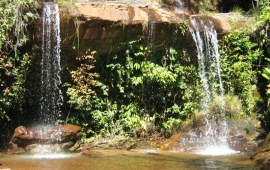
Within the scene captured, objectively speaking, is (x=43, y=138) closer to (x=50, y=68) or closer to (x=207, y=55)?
(x=50, y=68)

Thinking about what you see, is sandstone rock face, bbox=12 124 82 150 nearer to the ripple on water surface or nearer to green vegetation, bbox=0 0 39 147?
green vegetation, bbox=0 0 39 147

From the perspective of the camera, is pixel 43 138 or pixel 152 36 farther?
pixel 152 36

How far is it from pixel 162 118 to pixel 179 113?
521mm

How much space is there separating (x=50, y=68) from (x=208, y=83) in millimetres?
4819

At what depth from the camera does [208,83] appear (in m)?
11.2

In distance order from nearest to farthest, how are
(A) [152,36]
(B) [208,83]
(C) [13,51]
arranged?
(C) [13,51]
(A) [152,36]
(B) [208,83]

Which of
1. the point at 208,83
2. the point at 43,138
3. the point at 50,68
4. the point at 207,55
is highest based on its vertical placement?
the point at 207,55

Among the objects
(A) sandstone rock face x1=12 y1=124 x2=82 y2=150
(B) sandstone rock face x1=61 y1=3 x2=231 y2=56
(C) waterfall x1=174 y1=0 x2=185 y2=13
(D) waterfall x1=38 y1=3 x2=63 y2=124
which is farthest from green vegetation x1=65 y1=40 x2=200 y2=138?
(C) waterfall x1=174 y1=0 x2=185 y2=13

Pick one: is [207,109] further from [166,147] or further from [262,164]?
[262,164]

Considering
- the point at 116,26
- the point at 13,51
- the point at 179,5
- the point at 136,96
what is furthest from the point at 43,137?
the point at 179,5

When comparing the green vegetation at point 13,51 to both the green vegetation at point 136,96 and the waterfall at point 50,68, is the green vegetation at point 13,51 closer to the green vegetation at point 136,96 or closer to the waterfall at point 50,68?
the waterfall at point 50,68

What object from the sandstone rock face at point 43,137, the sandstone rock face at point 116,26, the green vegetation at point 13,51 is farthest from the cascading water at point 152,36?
the sandstone rock face at point 43,137

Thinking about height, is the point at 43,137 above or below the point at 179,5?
below

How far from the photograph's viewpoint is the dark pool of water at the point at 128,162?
7090 millimetres
